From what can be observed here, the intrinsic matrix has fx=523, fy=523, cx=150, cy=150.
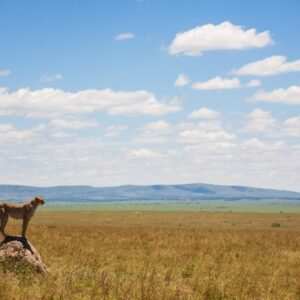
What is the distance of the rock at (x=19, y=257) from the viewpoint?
16281 millimetres

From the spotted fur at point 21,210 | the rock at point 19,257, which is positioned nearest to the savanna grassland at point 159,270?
the rock at point 19,257

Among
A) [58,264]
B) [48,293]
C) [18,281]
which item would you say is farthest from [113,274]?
[48,293]

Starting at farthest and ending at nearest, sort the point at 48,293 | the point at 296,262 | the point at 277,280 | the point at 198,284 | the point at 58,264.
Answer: the point at 296,262 → the point at 58,264 → the point at 277,280 → the point at 198,284 → the point at 48,293

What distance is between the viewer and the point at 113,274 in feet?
58.4

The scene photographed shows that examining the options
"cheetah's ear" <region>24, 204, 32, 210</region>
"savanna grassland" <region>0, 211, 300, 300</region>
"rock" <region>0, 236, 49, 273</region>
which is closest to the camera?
"savanna grassland" <region>0, 211, 300, 300</region>

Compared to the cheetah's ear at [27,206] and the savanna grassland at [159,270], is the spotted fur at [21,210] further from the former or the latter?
the savanna grassland at [159,270]

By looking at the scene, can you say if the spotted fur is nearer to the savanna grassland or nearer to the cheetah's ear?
the cheetah's ear

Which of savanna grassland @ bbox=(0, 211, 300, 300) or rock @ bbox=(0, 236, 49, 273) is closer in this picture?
savanna grassland @ bbox=(0, 211, 300, 300)

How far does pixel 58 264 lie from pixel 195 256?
23.0ft

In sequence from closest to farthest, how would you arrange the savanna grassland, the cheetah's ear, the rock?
the savanna grassland
the rock
the cheetah's ear

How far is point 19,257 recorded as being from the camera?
54.0 ft

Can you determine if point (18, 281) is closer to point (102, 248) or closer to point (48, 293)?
point (48, 293)

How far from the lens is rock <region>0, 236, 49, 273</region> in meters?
16.3

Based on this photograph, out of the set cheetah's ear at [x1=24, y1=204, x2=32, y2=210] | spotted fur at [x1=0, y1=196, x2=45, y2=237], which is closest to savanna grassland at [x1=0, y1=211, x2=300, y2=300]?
spotted fur at [x1=0, y1=196, x2=45, y2=237]
